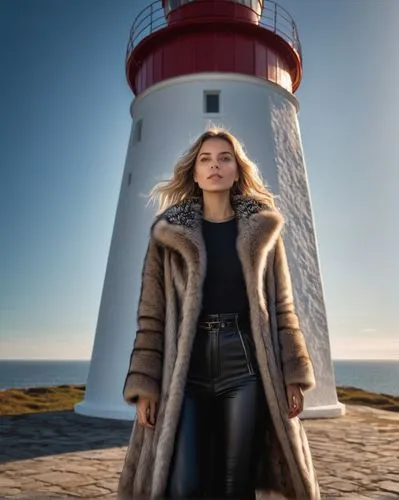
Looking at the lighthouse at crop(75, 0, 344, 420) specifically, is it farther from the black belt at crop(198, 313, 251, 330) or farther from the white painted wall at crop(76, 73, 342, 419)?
the black belt at crop(198, 313, 251, 330)

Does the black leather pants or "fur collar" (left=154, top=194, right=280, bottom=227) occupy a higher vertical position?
"fur collar" (left=154, top=194, right=280, bottom=227)

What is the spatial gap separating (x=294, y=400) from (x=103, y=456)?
13.8 ft

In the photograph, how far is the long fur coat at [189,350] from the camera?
8.18 ft

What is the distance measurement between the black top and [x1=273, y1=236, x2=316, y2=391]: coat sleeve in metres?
0.24

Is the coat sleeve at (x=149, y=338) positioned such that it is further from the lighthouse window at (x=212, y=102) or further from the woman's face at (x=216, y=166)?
the lighthouse window at (x=212, y=102)

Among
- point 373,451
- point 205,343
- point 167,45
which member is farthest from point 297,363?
point 167,45

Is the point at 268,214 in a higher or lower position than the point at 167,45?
lower

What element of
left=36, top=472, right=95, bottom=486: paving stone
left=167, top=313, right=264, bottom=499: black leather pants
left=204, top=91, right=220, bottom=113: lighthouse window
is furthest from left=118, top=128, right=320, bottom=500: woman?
left=204, top=91, right=220, bottom=113: lighthouse window

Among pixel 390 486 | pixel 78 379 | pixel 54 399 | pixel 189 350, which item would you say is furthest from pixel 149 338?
pixel 78 379

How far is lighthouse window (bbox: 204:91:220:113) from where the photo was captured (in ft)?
32.6

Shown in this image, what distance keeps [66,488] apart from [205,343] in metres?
3.07

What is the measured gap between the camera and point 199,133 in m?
9.86

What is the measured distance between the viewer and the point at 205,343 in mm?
2480

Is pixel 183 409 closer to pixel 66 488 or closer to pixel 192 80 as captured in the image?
pixel 66 488
